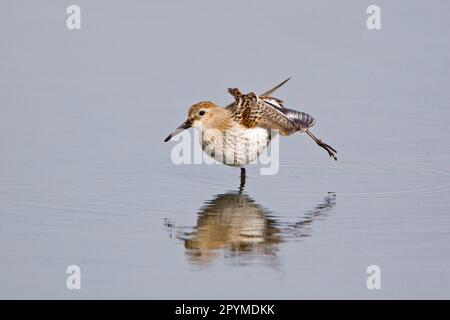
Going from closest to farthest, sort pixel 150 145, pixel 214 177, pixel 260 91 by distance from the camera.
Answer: pixel 214 177, pixel 150 145, pixel 260 91

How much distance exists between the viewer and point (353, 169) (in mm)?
13117

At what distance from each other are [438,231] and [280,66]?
247 inches

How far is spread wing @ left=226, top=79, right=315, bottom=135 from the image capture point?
12.8m

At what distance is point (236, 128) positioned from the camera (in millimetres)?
12742

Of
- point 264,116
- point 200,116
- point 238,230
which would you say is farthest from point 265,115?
point 238,230

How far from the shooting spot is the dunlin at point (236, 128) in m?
12.6

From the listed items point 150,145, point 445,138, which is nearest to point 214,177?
point 150,145

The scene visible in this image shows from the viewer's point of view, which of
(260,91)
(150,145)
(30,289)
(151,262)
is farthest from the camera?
(260,91)

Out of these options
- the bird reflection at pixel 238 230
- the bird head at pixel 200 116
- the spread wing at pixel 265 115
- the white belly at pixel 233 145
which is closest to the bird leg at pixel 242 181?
the white belly at pixel 233 145

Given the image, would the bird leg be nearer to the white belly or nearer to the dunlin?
the dunlin

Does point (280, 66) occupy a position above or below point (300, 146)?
above

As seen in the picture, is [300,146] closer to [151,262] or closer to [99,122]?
[99,122]

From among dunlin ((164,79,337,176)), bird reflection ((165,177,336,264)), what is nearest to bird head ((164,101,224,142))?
dunlin ((164,79,337,176))

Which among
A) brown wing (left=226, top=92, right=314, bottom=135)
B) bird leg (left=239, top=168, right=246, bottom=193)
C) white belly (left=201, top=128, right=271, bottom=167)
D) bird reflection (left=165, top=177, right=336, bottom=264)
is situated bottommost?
bird reflection (left=165, top=177, right=336, bottom=264)
